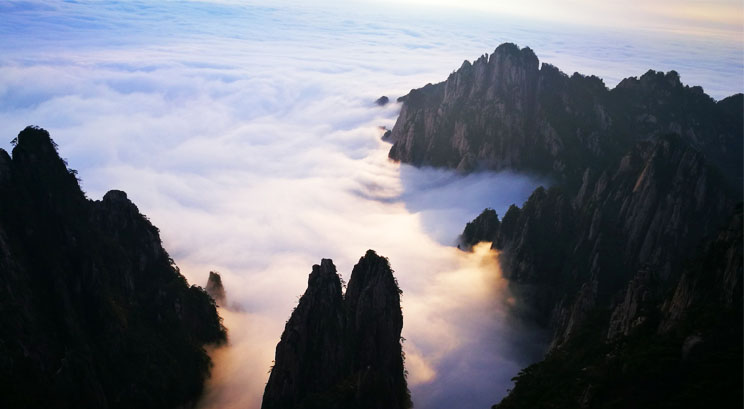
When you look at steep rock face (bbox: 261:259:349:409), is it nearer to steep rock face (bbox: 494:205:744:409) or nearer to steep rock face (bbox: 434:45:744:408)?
steep rock face (bbox: 494:205:744:409)

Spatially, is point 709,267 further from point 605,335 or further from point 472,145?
point 472,145

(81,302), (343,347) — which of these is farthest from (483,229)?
(81,302)

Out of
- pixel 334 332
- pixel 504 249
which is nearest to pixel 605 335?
pixel 334 332

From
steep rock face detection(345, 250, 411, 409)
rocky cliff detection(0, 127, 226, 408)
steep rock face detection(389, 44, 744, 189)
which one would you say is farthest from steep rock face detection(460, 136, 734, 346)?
rocky cliff detection(0, 127, 226, 408)

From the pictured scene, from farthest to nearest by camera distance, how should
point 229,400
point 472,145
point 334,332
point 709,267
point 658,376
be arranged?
point 472,145 < point 229,400 < point 334,332 < point 709,267 < point 658,376

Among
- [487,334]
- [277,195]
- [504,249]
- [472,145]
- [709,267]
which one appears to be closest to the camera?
[709,267]

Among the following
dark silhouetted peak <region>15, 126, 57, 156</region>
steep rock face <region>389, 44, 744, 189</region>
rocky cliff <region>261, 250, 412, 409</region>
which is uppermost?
steep rock face <region>389, 44, 744, 189</region>
